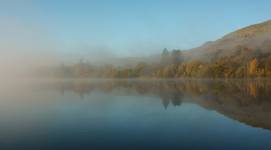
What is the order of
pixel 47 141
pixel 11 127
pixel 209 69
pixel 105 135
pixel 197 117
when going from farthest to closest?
pixel 209 69, pixel 197 117, pixel 11 127, pixel 105 135, pixel 47 141

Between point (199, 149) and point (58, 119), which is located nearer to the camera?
point (199, 149)

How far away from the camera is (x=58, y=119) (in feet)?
112

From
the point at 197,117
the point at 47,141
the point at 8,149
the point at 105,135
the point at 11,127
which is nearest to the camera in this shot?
the point at 8,149

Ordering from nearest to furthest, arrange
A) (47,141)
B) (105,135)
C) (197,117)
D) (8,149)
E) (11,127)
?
1. (8,149)
2. (47,141)
3. (105,135)
4. (11,127)
5. (197,117)

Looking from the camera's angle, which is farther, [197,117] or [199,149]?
[197,117]

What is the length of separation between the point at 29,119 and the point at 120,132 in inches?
558

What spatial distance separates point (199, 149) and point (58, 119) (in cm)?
2032

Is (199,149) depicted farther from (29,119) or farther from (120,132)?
(29,119)

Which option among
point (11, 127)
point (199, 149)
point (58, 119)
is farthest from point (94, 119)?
point (199, 149)

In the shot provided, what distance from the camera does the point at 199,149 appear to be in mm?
20984

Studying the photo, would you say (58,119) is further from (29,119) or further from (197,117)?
(197,117)

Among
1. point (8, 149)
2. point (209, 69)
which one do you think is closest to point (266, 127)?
point (8, 149)

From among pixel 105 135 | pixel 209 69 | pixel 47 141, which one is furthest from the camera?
pixel 209 69

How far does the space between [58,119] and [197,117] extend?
19087 millimetres
